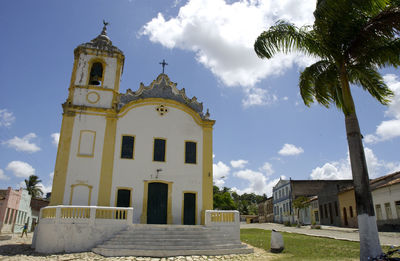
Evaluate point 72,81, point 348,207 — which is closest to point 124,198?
point 72,81

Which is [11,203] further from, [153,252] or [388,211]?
[388,211]

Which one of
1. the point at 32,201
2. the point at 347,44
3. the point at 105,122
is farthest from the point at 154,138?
the point at 32,201

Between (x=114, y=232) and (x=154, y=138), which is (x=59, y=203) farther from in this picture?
(x=154, y=138)

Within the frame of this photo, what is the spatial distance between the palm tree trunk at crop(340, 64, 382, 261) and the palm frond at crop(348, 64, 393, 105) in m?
1.40

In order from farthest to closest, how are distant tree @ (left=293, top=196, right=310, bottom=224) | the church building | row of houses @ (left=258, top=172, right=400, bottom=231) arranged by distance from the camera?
distant tree @ (left=293, top=196, right=310, bottom=224) < row of houses @ (left=258, top=172, right=400, bottom=231) < the church building

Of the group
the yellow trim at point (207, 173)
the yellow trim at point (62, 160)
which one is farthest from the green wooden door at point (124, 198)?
the yellow trim at point (207, 173)

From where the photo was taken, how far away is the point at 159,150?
17.8 metres

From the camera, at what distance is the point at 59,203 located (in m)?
15.6

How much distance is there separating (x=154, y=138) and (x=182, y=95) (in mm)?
3152

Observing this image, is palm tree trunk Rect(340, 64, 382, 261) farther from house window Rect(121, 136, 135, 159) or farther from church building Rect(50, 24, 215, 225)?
house window Rect(121, 136, 135, 159)

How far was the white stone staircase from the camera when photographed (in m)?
11.7

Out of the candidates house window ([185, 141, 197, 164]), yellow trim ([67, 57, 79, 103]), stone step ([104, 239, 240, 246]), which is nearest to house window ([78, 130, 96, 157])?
yellow trim ([67, 57, 79, 103])

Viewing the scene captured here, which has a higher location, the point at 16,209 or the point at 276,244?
the point at 16,209

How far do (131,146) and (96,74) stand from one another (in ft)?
15.8
